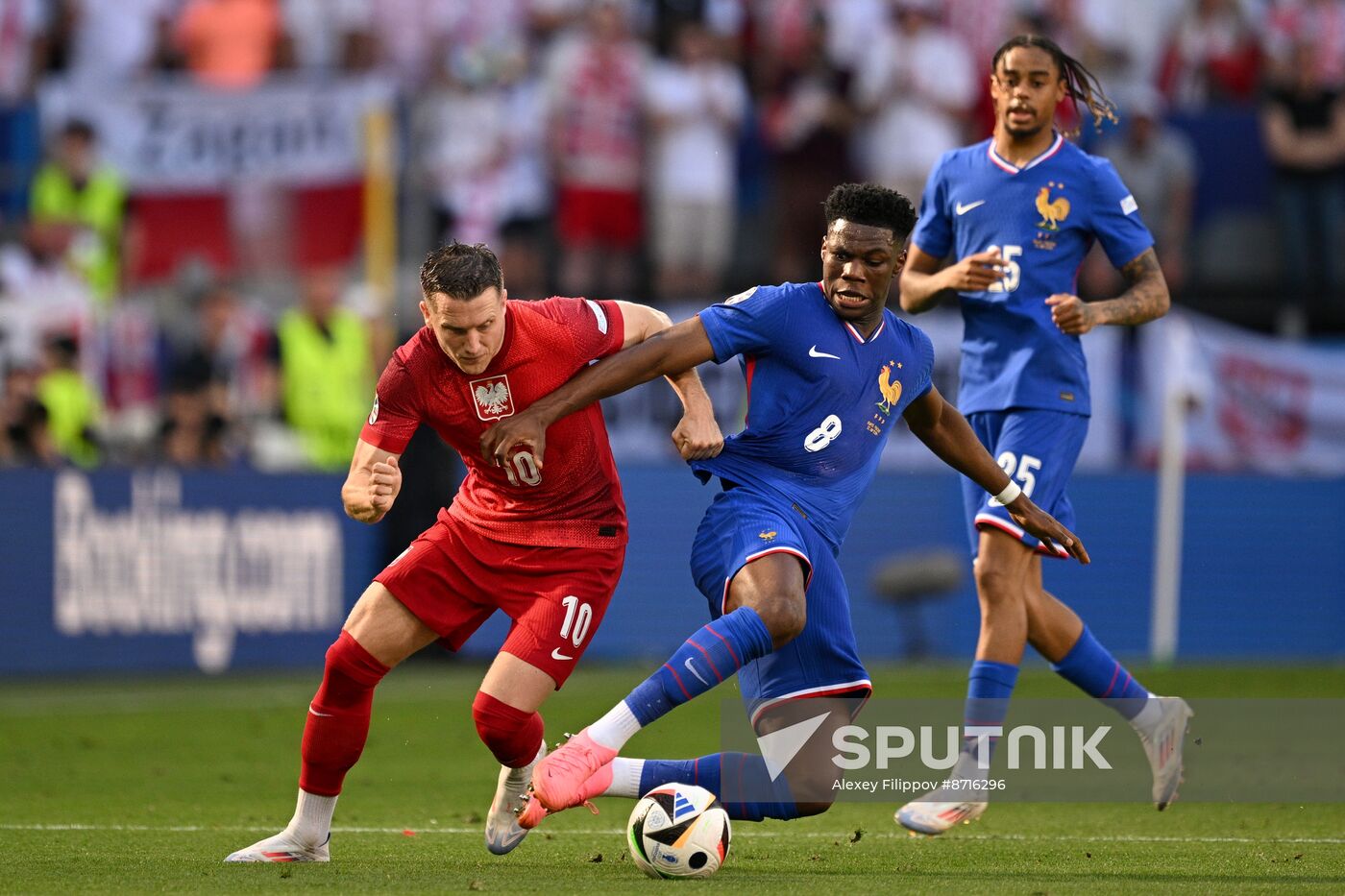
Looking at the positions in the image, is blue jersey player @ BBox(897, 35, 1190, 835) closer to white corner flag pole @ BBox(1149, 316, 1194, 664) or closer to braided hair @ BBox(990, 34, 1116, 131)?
braided hair @ BBox(990, 34, 1116, 131)

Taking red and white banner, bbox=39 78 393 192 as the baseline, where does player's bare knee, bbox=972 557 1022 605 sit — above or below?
below

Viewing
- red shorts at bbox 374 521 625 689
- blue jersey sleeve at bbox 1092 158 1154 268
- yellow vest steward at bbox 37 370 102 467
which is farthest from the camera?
yellow vest steward at bbox 37 370 102 467

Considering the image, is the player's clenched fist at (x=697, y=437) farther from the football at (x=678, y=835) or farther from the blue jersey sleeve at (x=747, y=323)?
the football at (x=678, y=835)

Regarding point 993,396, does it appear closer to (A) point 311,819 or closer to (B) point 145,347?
(A) point 311,819

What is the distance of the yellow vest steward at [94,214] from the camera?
46.8 feet

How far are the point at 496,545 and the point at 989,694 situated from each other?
198 cm

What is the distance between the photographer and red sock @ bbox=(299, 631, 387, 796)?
6.11 m

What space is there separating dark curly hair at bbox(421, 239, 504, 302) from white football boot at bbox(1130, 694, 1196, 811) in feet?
10.0

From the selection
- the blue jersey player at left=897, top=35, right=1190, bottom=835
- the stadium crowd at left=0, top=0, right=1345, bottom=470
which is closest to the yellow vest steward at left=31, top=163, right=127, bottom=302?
the stadium crowd at left=0, top=0, right=1345, bottom=470

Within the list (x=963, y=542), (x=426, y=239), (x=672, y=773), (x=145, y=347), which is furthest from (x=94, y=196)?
(x=672, y=773)

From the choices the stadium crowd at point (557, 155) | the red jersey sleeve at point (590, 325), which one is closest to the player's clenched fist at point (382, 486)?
the red jersey sleeve at point (590, 325)

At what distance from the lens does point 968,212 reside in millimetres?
7469

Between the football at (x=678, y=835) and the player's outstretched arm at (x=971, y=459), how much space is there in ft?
4.77

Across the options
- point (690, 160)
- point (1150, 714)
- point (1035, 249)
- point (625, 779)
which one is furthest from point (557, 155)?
point (625, 779)
